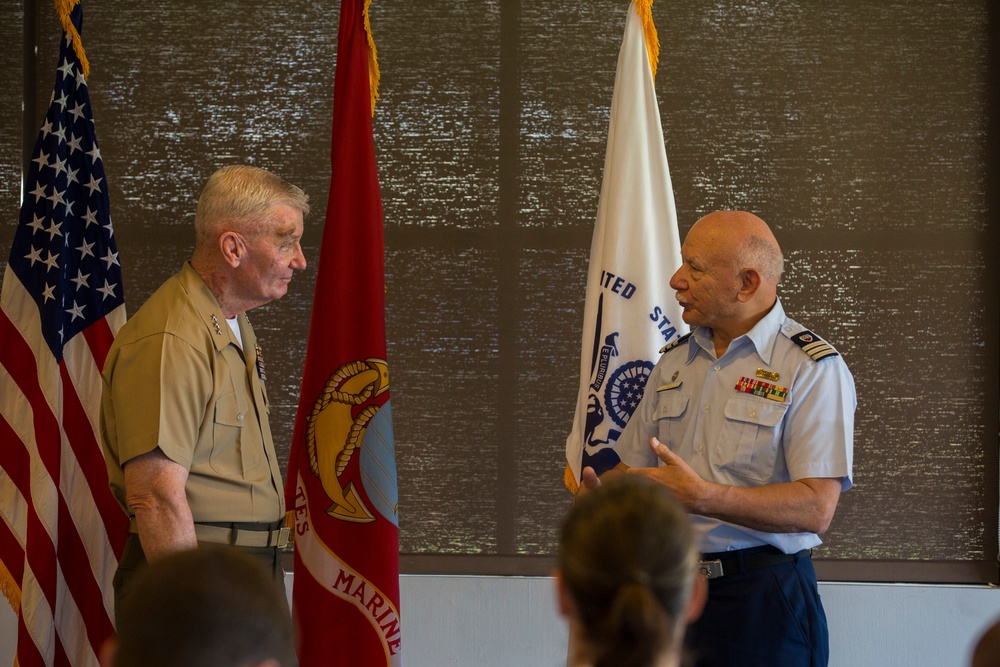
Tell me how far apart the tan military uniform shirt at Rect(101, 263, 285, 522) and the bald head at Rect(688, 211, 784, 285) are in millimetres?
1173

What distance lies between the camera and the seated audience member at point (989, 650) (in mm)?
1111

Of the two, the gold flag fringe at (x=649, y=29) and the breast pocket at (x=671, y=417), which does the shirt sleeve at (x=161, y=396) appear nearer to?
the breast pocket at (x=671, y=417)

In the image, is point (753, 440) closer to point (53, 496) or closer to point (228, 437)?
point (228, 437)

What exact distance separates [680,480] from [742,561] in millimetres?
292

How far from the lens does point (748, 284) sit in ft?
7.34

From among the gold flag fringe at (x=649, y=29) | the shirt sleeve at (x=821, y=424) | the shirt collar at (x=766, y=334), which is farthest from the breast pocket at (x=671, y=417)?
the gold flag fringe at (x=649, y=29)

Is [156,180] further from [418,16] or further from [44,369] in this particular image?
[418,16]

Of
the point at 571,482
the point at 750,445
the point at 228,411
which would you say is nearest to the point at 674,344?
the point at 750,445

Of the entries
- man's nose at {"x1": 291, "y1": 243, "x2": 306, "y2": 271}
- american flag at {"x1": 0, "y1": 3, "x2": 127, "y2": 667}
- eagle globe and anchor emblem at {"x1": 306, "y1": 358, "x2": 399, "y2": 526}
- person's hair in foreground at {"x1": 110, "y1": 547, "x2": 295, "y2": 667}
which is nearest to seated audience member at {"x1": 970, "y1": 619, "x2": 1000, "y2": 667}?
person's hair in foreground at {"x1": 110, "y1": 547, "x2": 295, "y2": 667}

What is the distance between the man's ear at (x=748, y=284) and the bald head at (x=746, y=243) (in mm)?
11

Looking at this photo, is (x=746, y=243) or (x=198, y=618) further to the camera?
(x=746, y=243)

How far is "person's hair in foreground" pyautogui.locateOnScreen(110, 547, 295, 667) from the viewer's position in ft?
3.24

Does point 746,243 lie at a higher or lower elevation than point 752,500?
higher

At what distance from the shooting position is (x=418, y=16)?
3.25m
